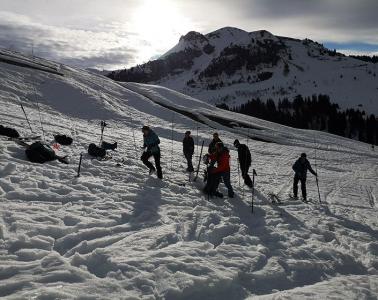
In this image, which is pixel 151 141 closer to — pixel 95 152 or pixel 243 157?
pixel 95 152

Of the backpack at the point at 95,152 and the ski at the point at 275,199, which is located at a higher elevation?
the backpack at the point at 95,152

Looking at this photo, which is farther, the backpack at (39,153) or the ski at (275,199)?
the ski at (275,199)

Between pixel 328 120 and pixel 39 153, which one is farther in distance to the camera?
pixel 328 120

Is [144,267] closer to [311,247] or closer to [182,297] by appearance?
[182,297]

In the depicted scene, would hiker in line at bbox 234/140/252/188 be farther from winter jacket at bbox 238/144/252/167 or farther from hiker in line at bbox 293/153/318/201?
hiker in line at bbox 293/153/318/201

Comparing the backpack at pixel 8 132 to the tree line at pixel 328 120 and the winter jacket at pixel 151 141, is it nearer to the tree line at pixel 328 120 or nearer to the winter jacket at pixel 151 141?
the winter jacket at pixel 151 141

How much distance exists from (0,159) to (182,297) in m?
9.04

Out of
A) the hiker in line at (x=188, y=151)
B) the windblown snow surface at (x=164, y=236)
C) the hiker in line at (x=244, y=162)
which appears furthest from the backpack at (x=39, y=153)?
the hiker in line at (x=244, y=162)

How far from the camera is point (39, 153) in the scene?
14.0m

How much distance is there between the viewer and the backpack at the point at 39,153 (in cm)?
1382

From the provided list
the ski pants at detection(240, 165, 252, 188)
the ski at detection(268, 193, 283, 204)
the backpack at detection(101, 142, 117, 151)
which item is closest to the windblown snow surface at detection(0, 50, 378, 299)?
the ski at detection(268, 193, 283, 204)

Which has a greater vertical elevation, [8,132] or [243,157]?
[8,132]

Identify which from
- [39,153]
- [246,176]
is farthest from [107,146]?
[246,176]

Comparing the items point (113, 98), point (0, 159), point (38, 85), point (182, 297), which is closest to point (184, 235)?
point (182, 297)
